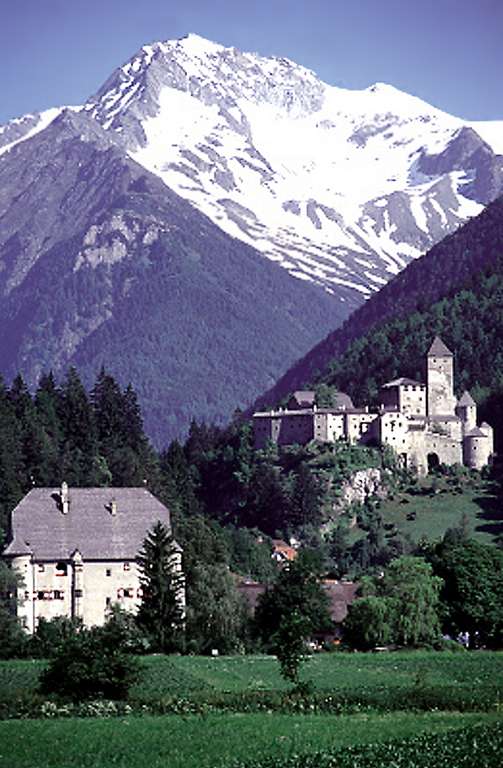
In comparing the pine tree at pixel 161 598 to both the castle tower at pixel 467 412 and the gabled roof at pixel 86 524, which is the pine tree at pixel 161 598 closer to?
the gabled roof at pixel 86 524

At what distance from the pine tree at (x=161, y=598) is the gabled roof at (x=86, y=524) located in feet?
43.8

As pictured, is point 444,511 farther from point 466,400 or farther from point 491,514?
point 466,400

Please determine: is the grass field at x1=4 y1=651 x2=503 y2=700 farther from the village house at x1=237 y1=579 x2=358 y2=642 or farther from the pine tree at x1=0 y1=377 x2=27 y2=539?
the pine tree at x1=0 y1=377 x2=27 y2=539

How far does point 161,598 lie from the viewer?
87.1m

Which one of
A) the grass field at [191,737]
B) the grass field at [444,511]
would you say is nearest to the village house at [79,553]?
the grass field at [191,737]

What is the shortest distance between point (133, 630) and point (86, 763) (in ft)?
126

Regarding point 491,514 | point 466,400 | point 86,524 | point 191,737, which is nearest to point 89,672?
point 191,737

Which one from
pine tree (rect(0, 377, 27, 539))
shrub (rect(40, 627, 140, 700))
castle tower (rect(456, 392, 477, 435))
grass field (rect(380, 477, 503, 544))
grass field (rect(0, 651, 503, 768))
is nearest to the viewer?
grass field (rect(0, 651, 503, 768))

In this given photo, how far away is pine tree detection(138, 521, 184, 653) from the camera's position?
3339 inches

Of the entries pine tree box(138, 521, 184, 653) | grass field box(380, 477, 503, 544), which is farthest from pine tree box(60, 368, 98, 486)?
pine tree box(138, 521, 184, 653)

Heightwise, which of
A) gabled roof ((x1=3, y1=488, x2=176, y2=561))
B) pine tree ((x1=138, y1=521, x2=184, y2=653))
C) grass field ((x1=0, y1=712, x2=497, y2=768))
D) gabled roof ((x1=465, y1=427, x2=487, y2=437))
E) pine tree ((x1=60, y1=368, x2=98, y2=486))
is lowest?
grass field ((x1=0, y1=712, x2=497, y2=768))

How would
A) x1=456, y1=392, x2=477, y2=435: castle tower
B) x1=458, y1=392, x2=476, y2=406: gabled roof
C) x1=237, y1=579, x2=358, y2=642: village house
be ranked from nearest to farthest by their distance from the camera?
x1=237, y1=579, x2=358, y2=642: village house → x1=456, y1=392, x2=477, y2=435: castle tower → x1=458, y1=392, x2=476, y2=406: gabled roof

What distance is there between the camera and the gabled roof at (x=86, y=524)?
350 feet

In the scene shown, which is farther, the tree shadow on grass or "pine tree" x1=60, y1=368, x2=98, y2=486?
the tree shadow on grass
